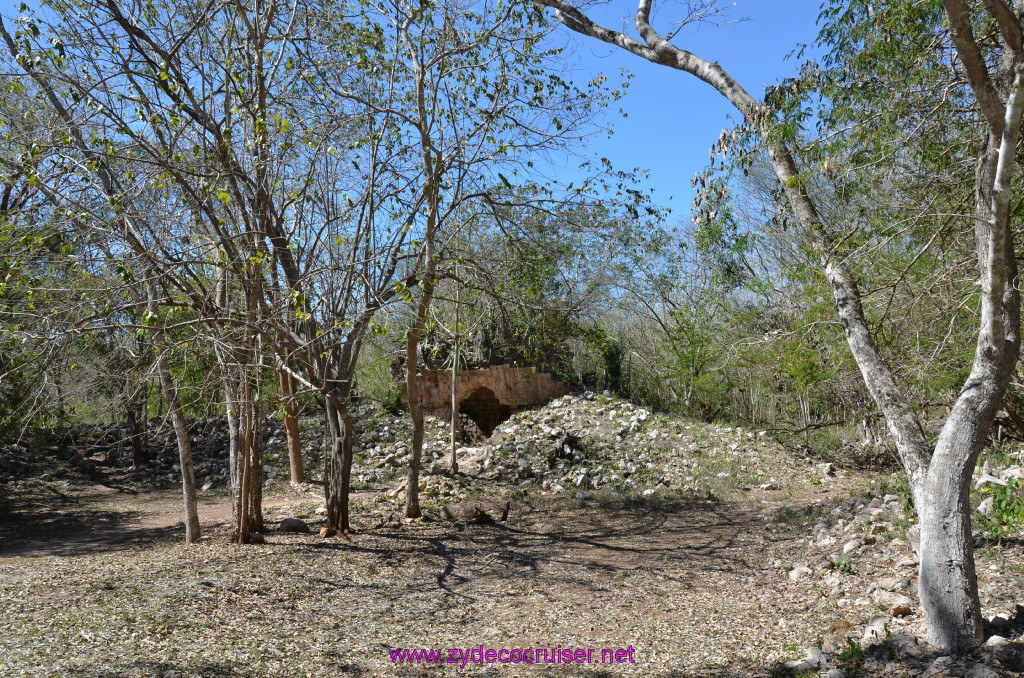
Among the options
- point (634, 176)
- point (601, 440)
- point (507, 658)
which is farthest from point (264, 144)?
point (601, 440)

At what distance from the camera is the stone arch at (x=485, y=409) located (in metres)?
14.3

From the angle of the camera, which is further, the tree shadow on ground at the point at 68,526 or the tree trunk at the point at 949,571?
the tree shadow on ground at the point at 68,526

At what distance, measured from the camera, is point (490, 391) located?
46.9 ft

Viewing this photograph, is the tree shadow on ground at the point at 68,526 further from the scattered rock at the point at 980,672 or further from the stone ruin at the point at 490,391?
the scattered rock at the point at 980,672

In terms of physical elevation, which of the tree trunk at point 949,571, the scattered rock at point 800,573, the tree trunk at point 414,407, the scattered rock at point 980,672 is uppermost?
the tree trunk at point 414,407

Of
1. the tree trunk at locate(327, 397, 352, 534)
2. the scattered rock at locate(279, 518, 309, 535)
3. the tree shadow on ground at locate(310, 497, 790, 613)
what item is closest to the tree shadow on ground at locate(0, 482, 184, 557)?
the scattered rock at locate(279, 518, 309, 535)

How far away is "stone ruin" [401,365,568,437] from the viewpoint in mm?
14117

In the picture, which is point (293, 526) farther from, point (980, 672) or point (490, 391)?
point (980, 672)

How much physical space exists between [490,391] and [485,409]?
0.49 m

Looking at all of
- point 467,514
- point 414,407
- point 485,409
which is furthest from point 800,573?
point 485,409

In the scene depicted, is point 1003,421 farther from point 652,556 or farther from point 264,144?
point 264,144

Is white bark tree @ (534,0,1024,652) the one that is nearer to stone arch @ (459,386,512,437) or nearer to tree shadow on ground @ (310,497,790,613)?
tree shadow on ground @ (310,497,790,613)

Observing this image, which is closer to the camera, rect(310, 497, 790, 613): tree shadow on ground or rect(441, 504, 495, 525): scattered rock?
rect(310, 497, 790, 613): tree shadow on ground

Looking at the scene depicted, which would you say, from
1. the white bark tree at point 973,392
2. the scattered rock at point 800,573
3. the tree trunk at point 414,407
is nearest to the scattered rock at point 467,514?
the tree trunk at point 414,407
